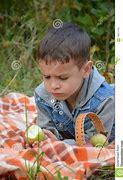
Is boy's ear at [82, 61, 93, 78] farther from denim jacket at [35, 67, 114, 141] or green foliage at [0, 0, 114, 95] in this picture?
green foliage at [0, 0, 114, 95]

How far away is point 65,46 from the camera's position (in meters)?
2.11

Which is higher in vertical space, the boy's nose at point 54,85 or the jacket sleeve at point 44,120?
the boy's nose at point 54,85

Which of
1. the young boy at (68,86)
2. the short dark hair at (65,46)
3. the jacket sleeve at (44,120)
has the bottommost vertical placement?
the jacket sleeve at (44,120)

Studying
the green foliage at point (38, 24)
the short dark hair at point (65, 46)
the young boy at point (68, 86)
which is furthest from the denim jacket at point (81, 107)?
the green foliage at point (38, 24)

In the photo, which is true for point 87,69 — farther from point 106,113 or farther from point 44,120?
point 44,120

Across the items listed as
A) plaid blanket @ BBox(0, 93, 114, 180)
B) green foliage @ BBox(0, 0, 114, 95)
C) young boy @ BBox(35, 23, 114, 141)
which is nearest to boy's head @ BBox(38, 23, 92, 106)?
young boy @ BBox(35, 23, 114, 141)

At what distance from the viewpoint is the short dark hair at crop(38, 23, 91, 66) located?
2.09 metres

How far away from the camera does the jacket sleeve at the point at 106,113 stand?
2.21 meters

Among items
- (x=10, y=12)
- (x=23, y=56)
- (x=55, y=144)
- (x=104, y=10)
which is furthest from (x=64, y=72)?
(x=10, y=12)

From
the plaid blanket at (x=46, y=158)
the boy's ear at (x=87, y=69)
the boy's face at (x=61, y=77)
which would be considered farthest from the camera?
the boy's ear at (x=87, y=69)

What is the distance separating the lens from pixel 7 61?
332 centimetres

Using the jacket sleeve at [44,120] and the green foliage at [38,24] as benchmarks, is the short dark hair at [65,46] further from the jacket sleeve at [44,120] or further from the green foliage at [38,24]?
the green foliage at [38,24]

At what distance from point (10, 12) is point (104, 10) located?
1.85 feet

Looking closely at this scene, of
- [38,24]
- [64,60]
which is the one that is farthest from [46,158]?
[38,24]
